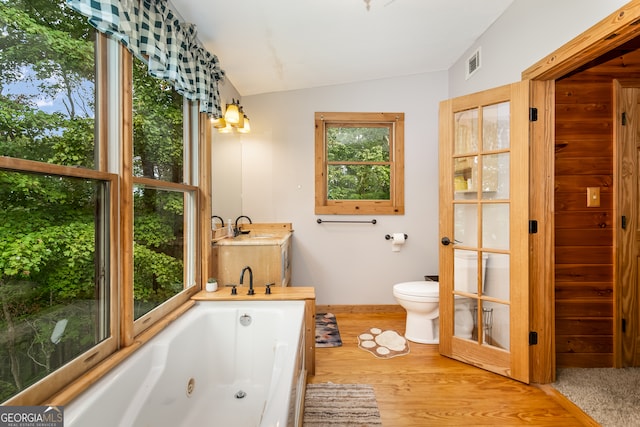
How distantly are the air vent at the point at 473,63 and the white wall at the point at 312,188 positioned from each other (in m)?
0.51

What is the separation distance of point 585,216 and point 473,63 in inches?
62.9

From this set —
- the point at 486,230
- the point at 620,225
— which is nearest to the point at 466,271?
the point at 486,230

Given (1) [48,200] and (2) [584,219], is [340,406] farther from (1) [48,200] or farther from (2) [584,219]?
(2) [584,219]

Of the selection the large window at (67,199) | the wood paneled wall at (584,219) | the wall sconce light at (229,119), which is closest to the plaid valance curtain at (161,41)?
the large window at (67,199)

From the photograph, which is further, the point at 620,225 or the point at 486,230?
the point at 486,230

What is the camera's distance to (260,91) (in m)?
3.31

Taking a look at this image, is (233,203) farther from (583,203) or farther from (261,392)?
(583,203)

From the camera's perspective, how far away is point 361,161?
3432 millimetres

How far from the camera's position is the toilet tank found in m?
2.27

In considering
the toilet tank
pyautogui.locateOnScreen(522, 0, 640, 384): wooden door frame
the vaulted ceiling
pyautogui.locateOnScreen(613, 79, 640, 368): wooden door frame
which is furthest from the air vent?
the toilet tank

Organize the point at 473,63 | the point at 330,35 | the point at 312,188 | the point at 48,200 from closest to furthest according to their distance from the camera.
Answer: the point at 48,200, the point at 330,35, the point at 473,63, the point at 312,188

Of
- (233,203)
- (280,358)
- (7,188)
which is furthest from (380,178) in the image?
(7,188)

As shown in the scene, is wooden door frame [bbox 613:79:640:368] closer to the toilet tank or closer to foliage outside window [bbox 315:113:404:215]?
the toilet tank

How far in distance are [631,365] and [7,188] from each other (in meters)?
3.55
